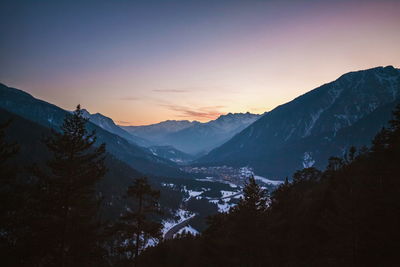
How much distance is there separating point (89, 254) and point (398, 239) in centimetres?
3040

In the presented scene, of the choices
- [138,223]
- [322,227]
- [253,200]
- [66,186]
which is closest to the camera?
[66,186]

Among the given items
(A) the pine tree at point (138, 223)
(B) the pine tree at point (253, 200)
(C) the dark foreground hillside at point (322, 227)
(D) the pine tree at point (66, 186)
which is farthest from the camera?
(B) the pine tree at point (253, 200)

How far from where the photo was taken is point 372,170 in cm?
3581

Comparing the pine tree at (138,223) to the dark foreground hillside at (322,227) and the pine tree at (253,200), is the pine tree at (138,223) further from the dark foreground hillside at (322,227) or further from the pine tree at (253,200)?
the pine tree at (253,200)

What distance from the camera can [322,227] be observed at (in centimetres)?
3466

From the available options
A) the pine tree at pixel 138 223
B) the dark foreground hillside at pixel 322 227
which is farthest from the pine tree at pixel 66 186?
the dark foreground hillside at pixel 322 227

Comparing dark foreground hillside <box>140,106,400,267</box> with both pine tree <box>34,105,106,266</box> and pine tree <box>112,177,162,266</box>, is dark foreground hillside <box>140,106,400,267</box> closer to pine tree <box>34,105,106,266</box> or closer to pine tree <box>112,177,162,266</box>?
pine tree <box>112,177,162,266</box>

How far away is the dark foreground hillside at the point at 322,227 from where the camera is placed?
26750mm

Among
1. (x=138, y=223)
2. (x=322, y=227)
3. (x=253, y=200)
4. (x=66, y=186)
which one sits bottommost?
(x=322, y=227)

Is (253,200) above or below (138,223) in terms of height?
above

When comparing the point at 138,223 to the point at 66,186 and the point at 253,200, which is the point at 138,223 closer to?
the point at 66,186

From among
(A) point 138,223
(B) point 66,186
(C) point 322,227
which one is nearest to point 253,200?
(C) point 322,227

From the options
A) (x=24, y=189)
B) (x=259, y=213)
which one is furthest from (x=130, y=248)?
(x=259, y=213)

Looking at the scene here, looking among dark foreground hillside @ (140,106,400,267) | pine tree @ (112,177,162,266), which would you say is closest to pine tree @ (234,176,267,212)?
dark foreground hillside @ (140,106,400,267)
